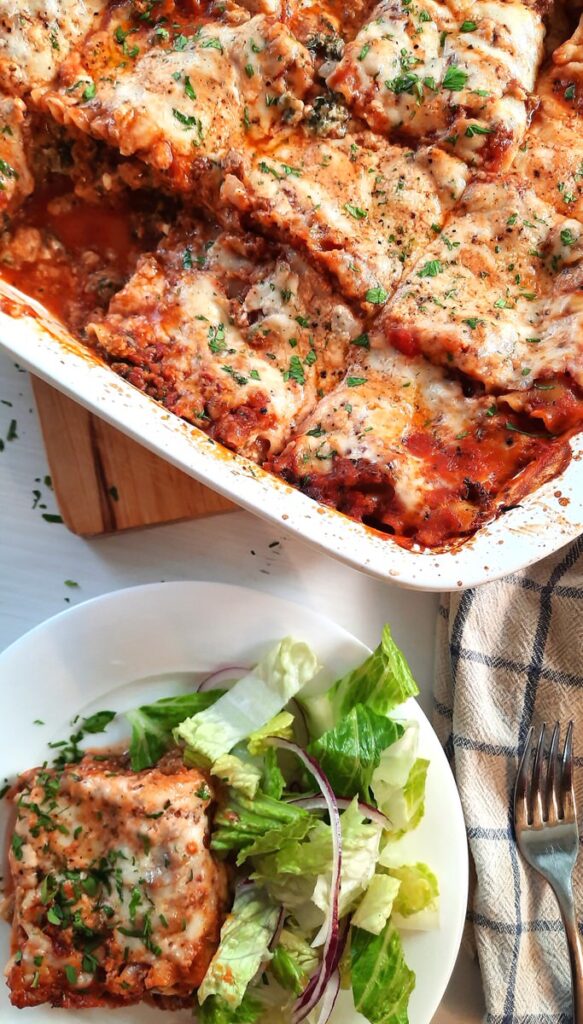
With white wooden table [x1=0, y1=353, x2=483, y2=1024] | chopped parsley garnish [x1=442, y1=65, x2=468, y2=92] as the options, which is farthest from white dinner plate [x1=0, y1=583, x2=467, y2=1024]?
chopped parsley garnish [x1=442, y1=65, x2=468, y2=92]

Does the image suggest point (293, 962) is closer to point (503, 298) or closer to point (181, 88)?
point (503, 298)

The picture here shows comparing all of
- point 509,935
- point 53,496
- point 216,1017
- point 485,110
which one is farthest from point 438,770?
point 485,110

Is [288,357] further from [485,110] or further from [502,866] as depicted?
[502,866]

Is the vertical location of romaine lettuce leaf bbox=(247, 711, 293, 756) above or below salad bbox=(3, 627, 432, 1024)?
above

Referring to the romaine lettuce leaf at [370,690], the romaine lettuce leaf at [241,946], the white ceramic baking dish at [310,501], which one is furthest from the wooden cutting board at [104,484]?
the romaine lettuce leaf at [241,946]

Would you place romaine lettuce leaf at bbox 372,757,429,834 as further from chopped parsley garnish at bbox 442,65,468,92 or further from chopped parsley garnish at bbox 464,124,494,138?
chopped parsley garnish at bbox 442,65,468,92

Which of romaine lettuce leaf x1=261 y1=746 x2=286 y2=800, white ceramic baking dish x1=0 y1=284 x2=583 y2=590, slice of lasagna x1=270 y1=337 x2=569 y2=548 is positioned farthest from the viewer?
romaine lettuce leaf x1=261 y1=746 x2=286 y2=800
